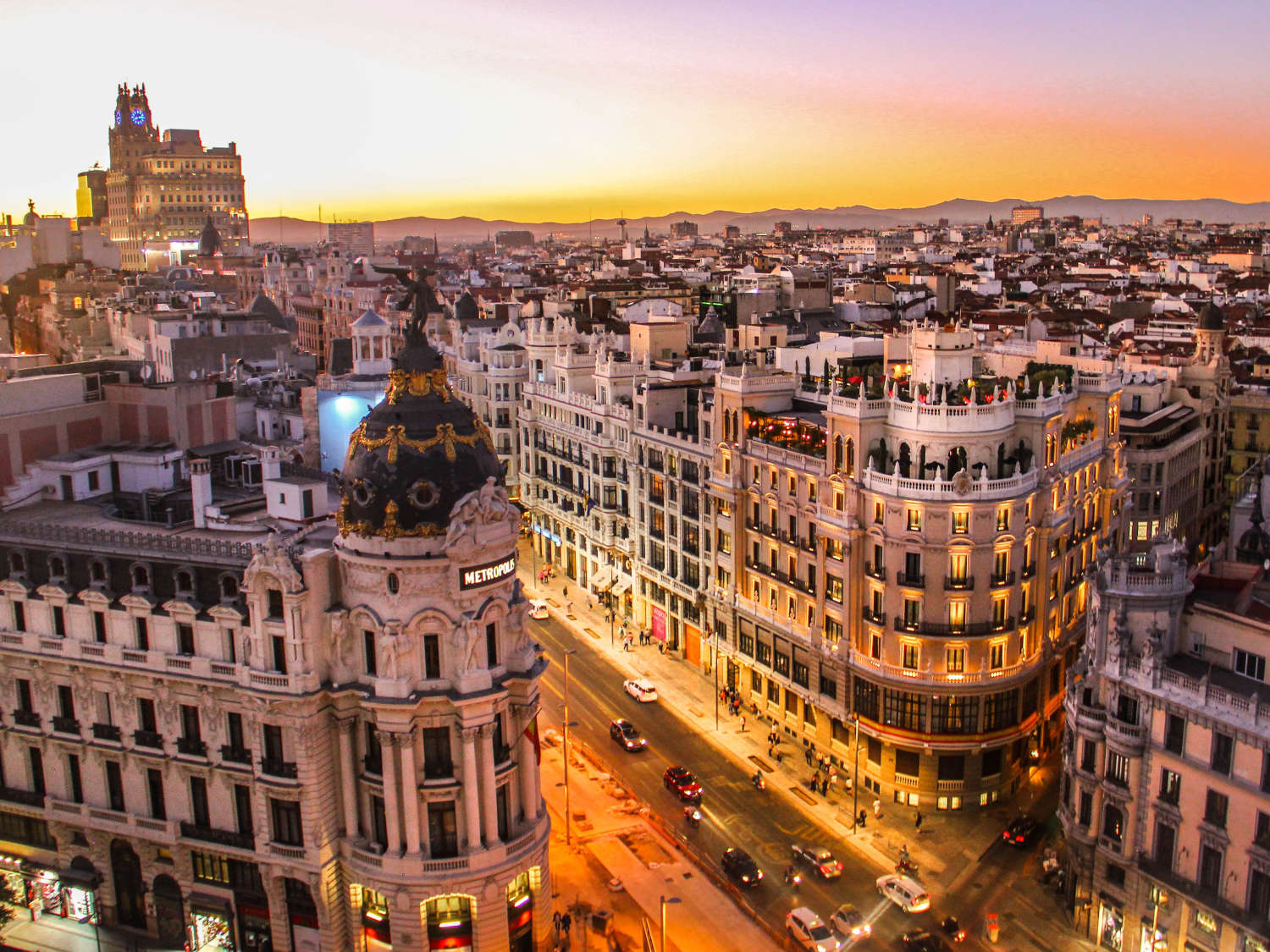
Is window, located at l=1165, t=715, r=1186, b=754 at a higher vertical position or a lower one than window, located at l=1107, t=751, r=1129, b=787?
higher

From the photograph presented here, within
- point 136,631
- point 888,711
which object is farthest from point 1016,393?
point 136,631

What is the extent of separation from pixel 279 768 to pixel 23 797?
16976 millimetres

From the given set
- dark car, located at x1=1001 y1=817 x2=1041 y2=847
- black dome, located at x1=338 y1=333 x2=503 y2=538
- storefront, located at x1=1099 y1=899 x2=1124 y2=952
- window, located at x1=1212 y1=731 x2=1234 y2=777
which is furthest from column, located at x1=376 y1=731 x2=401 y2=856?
window, located at x1=1212 y1=731 x2=1234 y2=777

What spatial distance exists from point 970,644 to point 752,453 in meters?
21.9

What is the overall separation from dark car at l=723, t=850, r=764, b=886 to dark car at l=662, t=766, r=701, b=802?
763cm

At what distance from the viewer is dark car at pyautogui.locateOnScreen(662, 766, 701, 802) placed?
3081 inches

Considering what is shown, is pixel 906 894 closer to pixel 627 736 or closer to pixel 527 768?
pixel 527 768

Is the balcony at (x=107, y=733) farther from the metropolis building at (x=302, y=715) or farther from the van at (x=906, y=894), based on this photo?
the van at (x=906, y=894)

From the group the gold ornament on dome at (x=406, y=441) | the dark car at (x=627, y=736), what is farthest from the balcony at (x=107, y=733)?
the dark car at (x=627, y=736)

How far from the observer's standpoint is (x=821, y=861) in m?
70.1

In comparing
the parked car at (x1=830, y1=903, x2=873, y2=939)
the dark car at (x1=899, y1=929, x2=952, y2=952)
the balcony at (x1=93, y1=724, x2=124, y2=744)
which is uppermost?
the balcony at (x1=93, y1=724, x2=124, y2=744)

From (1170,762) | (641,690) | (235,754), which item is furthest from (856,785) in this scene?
(235,754)

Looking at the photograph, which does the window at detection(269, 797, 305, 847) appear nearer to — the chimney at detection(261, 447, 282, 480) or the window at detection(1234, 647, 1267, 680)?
the chimney at detection(261, 447, 282, 480)

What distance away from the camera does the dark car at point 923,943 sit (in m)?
63.0
